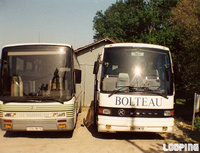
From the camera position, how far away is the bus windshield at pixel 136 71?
6086mm

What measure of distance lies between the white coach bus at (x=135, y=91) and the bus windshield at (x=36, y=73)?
3.68 feet

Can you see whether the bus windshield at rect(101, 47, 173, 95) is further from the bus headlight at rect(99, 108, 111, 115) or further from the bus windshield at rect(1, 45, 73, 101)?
the bus windshield at rect(1, 45, 73, 101)

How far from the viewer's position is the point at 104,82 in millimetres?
6152

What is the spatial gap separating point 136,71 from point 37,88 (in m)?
3.03

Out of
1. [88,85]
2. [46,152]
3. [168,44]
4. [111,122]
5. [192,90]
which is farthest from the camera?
[168,44]

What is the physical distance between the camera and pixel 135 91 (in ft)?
19.7

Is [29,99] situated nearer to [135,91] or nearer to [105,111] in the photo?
[105,111]

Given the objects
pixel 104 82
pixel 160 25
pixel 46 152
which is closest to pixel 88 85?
pixel 104 82

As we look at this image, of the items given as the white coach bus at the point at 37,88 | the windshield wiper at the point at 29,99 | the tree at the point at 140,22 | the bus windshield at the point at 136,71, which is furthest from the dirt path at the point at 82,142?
the tree at the point at 140,22

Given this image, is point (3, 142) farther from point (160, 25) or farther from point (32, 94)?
point (160, 25)

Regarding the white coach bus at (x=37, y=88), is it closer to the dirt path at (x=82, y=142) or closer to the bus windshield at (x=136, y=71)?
the dirt path at (x=82, y=142)

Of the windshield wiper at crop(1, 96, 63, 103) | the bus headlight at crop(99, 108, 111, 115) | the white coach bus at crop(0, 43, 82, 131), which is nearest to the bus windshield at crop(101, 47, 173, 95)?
the bus headlight at crop(99, 108, 111, 115)

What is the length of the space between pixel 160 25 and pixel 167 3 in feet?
11.1

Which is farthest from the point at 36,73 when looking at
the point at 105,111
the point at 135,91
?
the point at 135,91
